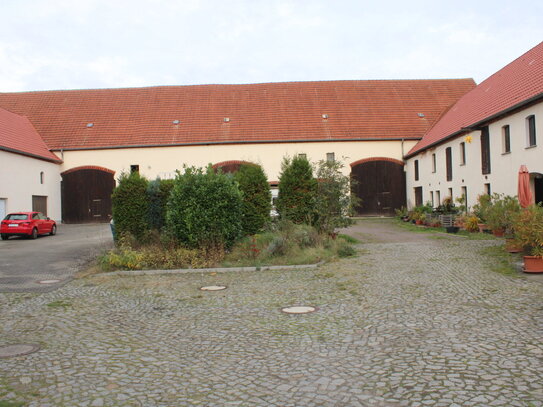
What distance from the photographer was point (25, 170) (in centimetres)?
3009

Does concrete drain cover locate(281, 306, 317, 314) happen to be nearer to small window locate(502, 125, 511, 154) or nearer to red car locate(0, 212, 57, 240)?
small window locate(502, 125, 511, 154)

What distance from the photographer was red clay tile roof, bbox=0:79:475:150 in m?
35.8

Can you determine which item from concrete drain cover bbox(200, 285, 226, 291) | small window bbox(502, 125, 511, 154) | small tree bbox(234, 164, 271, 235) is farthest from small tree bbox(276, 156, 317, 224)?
small window bbox(502, 125, 511, 154)

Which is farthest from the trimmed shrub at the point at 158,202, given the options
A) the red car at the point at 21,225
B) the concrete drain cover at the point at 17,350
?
the red car at the point at 21,225

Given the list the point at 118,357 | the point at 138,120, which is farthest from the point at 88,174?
the point at 118,357

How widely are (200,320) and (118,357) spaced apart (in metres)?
1.82

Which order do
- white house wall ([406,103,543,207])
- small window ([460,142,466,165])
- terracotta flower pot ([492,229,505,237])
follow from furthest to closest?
small window ([460,142,466,165]) < white house wall ([406,103,543,207]) < terracotta flower pot ([492,229,505,237])

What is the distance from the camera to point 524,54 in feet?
83.7

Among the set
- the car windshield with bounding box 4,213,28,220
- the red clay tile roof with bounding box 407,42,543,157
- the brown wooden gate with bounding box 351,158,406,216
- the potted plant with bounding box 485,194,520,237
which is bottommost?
the potted plant with bounding box 485,194,520,237

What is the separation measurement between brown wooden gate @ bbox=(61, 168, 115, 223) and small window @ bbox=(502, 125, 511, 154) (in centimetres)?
2611

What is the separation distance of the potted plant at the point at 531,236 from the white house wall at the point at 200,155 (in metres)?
24.9

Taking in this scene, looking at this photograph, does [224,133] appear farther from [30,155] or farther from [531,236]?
[531,236]

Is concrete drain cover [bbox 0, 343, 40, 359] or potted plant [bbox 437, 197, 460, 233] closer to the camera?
concrete drain cover [bbox 0, 343, 40, 359]

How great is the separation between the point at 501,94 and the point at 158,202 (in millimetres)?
17229
